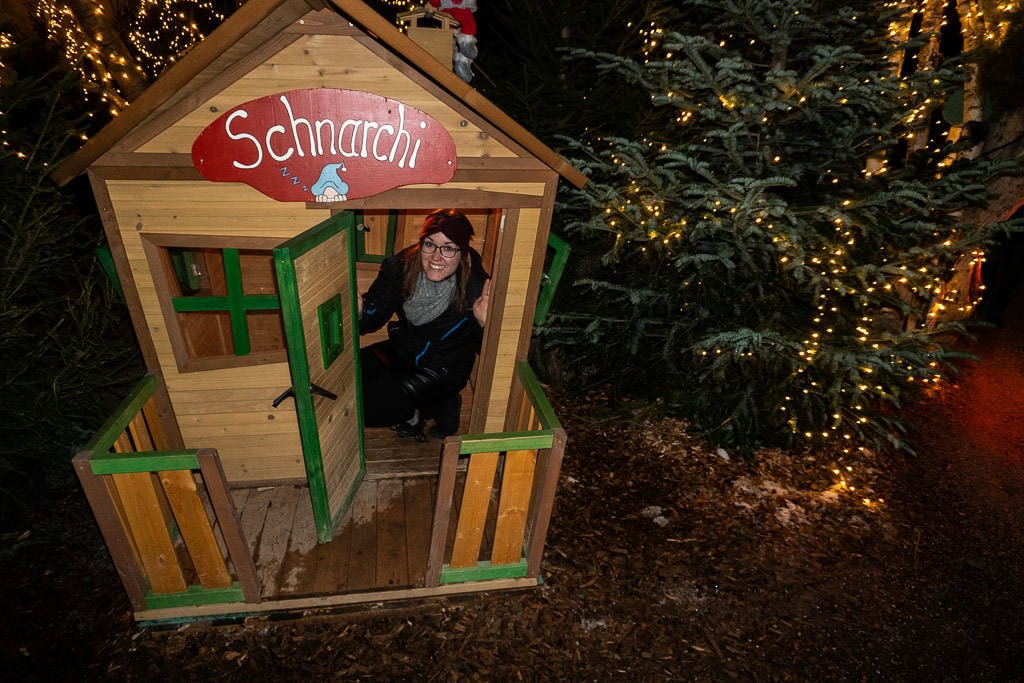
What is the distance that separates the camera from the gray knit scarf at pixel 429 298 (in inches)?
195

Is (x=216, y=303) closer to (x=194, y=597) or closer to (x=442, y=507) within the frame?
(x=194, y=597)

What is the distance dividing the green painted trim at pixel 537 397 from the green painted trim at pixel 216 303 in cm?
191

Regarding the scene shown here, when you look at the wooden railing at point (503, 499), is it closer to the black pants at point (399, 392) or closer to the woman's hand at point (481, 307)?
the woman's hand at point (481, 307)

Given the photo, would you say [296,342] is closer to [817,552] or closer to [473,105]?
[473,105]

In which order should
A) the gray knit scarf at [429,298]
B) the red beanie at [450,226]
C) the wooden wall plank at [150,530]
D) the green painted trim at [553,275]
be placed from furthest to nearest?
the gray knit scarf at [429,298]
the red beanie at [450,226]
the green painted trim at [553,275]
the wooden wall plank at [150,530]

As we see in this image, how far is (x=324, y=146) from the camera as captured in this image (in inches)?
134

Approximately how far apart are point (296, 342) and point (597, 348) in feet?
10.9

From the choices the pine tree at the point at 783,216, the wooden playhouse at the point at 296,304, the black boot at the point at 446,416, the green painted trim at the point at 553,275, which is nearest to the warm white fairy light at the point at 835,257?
the pine tree at the point at 783,216

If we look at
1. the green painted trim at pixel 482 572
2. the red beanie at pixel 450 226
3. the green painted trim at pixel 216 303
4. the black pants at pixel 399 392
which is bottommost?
the green painted trim at pixel 482 572

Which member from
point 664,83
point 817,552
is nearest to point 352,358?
point 664,83

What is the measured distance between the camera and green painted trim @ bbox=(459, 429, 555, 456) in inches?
131

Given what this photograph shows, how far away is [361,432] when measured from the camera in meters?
4.57

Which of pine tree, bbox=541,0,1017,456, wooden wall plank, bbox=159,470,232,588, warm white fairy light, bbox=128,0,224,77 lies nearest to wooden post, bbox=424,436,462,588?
wooden wall plank, bbox=159,470,232,588

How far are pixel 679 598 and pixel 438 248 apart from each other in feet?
11.4
